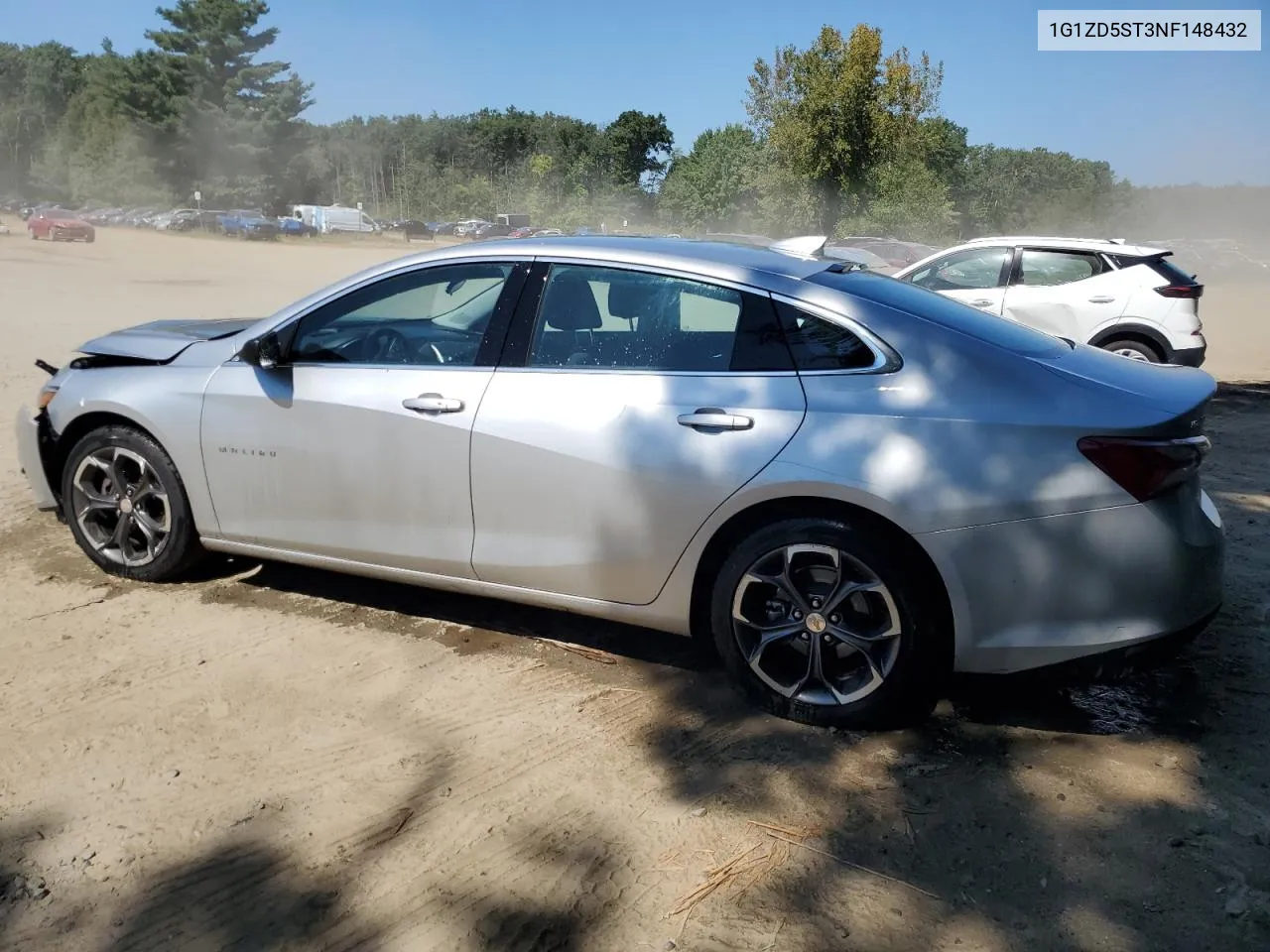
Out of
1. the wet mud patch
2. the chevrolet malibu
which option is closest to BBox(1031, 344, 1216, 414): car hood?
the chevrolet malibu

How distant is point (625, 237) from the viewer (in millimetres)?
3982

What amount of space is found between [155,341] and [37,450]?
0.78 m

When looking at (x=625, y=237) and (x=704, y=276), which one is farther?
(x=625, y=237)

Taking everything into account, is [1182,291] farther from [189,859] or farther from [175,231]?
[175,231]

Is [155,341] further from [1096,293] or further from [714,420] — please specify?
[1096,293]

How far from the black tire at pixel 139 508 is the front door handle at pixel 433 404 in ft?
4.06

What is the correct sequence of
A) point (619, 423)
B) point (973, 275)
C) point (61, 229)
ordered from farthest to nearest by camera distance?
point (61, 229), point (973, 275), point (619, 423)

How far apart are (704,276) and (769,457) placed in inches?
29.3

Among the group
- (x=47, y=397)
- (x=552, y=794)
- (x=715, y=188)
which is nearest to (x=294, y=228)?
(x=715, y=188)

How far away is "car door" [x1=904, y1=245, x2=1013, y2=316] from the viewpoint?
32.8ft

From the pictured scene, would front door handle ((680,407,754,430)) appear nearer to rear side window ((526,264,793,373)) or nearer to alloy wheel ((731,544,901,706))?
rear side window ((526,264,793,373))

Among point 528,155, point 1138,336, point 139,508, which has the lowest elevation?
point 139,508

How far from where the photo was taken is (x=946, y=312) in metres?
3.49

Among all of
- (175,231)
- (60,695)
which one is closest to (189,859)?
(60,695)
